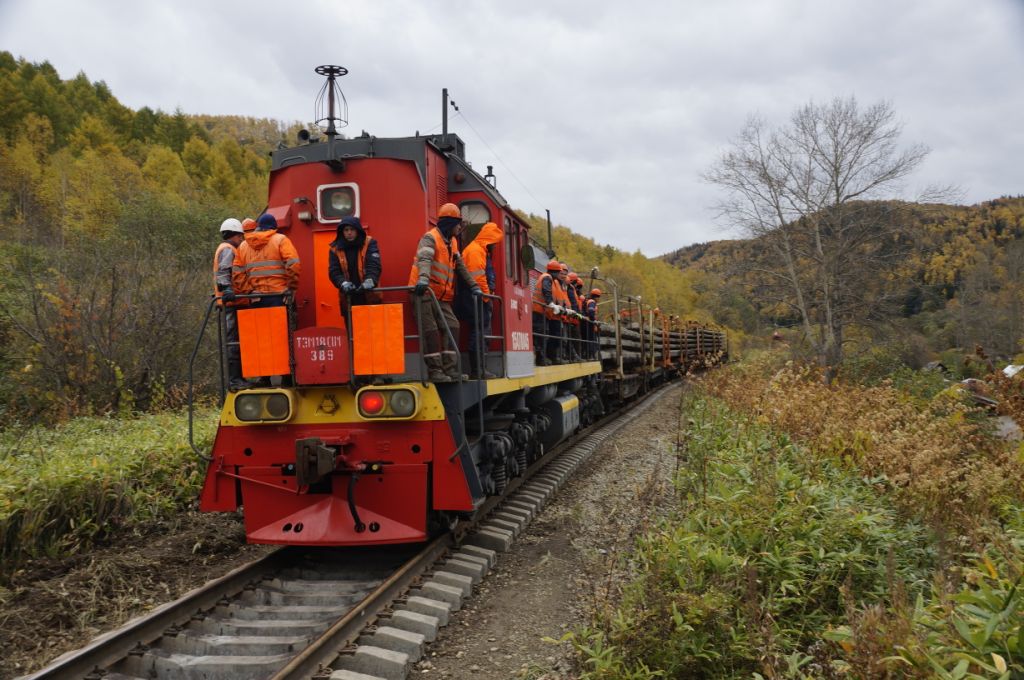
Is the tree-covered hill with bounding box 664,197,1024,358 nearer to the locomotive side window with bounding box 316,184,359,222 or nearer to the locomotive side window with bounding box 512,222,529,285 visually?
the locomotive side window with bounding box 512,222,529,285

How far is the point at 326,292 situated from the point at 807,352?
14.8m

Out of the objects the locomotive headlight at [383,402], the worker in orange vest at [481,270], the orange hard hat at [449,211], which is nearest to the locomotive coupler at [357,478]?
the locomotive headlight at [383,402]

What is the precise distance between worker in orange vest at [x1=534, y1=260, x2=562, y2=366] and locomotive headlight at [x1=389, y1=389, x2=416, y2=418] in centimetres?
342

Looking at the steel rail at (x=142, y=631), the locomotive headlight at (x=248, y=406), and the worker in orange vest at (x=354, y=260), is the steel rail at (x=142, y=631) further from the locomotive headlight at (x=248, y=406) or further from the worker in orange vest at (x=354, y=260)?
the worker in orange vest at (x=354, y=260)

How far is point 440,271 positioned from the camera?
5.27m

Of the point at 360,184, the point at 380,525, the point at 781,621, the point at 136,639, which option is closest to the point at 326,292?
the point at 360,184

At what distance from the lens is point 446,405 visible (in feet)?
16.8

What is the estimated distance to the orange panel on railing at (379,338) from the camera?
4.76 m

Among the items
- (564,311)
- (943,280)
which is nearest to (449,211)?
(564,311)

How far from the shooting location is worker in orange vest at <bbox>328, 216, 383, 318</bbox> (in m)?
5.06

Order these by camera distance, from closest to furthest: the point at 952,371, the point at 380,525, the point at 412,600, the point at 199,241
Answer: the point at 412,600
the point at 380,525
the point at 952,371
the point at 199,241

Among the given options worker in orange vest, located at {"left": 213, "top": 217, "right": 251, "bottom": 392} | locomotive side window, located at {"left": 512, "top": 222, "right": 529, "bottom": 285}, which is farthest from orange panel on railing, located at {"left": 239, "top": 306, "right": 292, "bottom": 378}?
locomotive side window, located at {"left": 512, "top": 222, "right": 529, "bottom": 285}

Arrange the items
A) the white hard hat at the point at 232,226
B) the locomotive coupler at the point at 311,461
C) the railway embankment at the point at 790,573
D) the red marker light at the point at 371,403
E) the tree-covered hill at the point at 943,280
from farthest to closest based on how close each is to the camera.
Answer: the tree-covered hill at the point at 943,280, the white hard hat at the point at 232,226, the red marker light at the point at 371,403, the locomotive coupler at the point at 311,461, the railway embankment at the point at 790,573

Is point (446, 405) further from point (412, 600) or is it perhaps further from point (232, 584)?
point (232, 584)
